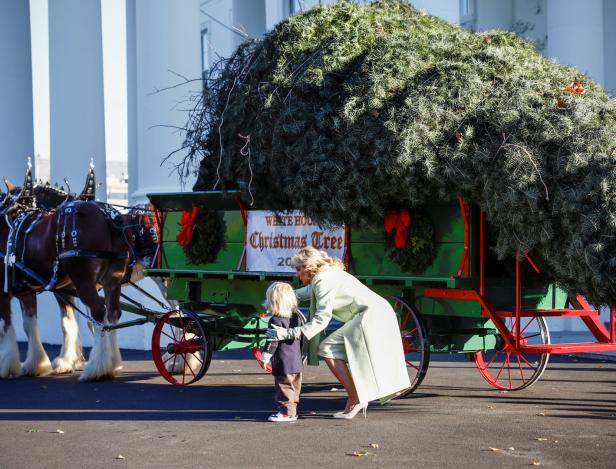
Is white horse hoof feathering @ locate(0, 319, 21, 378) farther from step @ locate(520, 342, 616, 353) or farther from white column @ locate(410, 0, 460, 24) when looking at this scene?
white column @ locate(410, 0, 460, 24)

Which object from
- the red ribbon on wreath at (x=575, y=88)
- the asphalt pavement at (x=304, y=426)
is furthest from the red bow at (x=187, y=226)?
the red ribbon on wreath at (x=575, y=88)

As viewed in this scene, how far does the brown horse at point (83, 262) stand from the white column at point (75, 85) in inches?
277

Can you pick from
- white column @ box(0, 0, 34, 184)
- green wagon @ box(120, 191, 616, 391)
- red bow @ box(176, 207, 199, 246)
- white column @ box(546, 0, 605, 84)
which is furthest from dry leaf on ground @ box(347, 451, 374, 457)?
white column @ box(0, 0, 34, 184)

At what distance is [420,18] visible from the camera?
1031 centimetres

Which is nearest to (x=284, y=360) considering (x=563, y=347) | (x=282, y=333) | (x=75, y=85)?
(x=282, y=333)

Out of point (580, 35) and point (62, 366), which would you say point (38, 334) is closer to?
point (62, 366)

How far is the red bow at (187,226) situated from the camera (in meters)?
11.5

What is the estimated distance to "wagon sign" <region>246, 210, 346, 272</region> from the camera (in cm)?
1012

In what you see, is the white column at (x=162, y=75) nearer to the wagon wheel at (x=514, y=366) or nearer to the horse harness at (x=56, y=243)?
the horse harness at (x=56, y=243)

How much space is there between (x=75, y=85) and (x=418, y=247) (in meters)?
12.5

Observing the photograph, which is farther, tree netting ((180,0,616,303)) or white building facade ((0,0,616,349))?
white building facade ((0,0,616,349))

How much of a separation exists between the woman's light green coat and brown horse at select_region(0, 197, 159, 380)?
3918mm

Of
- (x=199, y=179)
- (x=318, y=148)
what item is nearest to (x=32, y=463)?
(x=318, y=148)

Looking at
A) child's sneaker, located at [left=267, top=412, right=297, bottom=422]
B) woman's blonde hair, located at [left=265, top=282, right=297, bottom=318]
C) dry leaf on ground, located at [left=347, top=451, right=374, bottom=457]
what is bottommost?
dry leaf on ground, located at [left=347, top=451, right=374, bottom=457]
